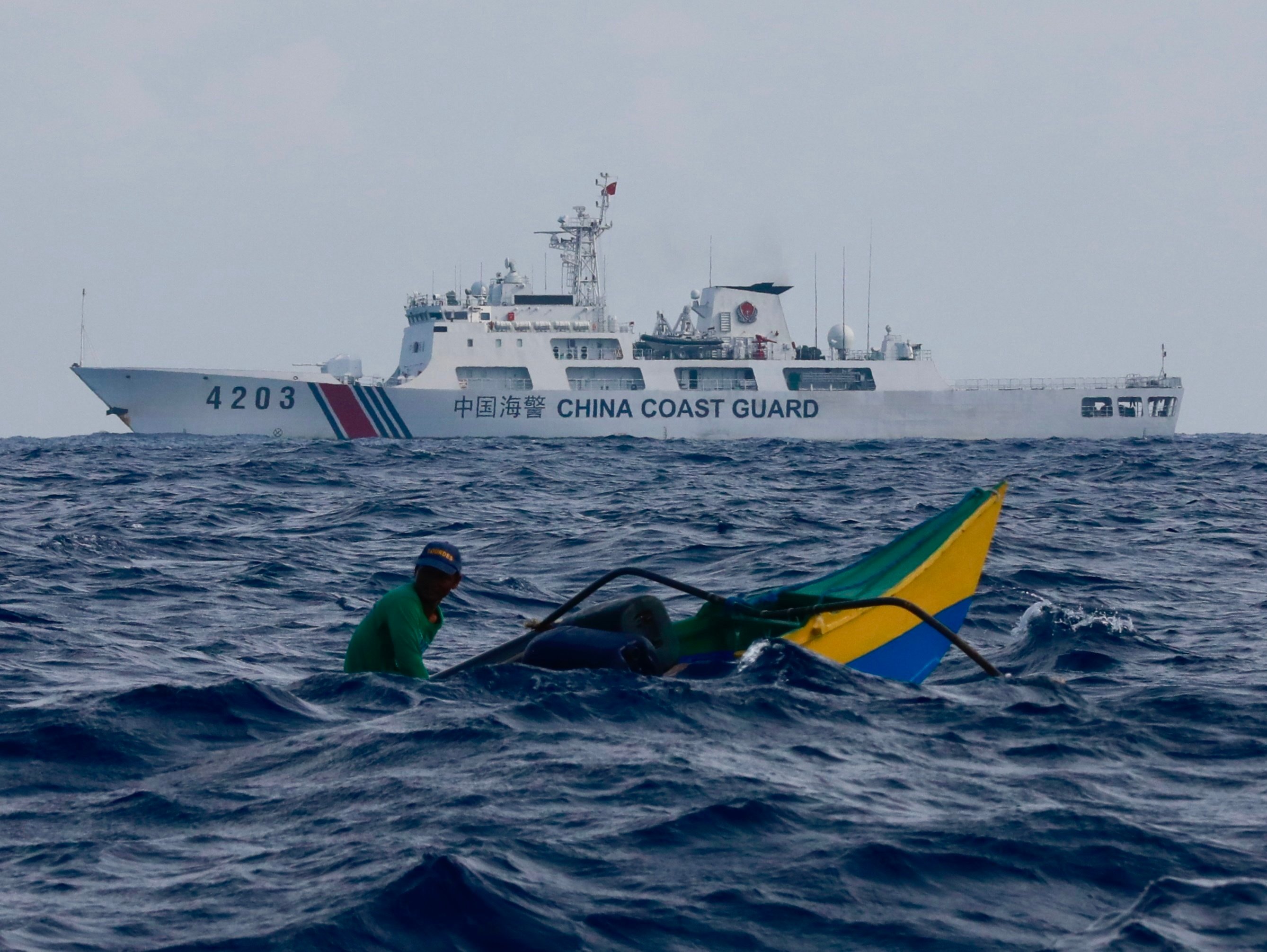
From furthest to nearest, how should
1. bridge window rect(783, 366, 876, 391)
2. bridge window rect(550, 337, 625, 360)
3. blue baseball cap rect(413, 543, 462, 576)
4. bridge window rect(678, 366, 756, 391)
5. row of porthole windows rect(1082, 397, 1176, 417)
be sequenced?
1. row of porthole windows rect(1082, 397, 1176, 417)
2. bridge window rect(783, 366, 876, 391)
3. bridge window rect(678, 366, 756, 391)
4. bridge window rect(550, 337, 625, 360)
5. blue baseball cap rect(413, 543, 462, 576)

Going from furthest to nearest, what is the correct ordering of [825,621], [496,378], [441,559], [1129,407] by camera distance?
[1129,407] → [496,378] → [825,621] → [441,559]

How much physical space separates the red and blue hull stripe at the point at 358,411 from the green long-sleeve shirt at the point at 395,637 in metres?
39.2

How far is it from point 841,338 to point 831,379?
2.40m

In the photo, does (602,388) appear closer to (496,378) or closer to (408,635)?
(496,378)

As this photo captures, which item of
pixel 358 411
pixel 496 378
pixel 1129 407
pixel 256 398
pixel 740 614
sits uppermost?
pixel 496 378

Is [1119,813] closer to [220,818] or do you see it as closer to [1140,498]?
[220,818]

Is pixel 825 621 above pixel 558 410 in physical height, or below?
below

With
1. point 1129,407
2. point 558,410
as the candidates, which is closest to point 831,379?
point 558,410

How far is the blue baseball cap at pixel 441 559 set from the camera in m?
6.23

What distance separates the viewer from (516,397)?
46.3 meters

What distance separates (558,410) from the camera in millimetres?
46625

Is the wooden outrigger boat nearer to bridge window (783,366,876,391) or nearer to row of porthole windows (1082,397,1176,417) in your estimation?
bridge window (783,366,876,391)

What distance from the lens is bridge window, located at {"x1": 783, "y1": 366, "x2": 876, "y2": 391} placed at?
4938cm

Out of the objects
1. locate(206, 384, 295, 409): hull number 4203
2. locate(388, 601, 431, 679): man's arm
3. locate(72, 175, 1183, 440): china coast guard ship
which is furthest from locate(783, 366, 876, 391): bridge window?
locate(388, 601, 431, 679): man's arm
